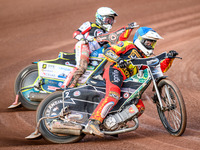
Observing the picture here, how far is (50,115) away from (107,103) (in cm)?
101

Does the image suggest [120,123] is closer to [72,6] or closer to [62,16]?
[62,16]

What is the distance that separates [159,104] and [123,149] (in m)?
1.23

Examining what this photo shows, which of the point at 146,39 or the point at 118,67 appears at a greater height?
the point at 146,39

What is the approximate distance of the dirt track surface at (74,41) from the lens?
6.39m

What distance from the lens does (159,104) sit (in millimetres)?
6691

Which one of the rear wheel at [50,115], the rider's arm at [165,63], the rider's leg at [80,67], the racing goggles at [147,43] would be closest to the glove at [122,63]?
the racing goggles at [147,43]

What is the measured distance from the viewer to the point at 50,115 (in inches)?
255

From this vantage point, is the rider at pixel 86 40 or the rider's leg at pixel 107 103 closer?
the rider's leg at pixel 107 103

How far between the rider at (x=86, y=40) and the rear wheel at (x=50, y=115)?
2.24 metres

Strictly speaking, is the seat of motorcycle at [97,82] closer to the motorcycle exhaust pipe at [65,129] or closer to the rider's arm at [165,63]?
the motorcycle exhaust pipe at [65,129]

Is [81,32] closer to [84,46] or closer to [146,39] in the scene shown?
[84,46]

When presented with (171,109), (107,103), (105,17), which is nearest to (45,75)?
(105,17)

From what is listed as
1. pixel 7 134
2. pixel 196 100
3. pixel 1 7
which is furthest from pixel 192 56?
pixel 1 7

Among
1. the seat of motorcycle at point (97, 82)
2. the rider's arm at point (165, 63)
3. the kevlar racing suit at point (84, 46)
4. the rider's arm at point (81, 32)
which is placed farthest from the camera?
the rider's arm at point (81, 32)
